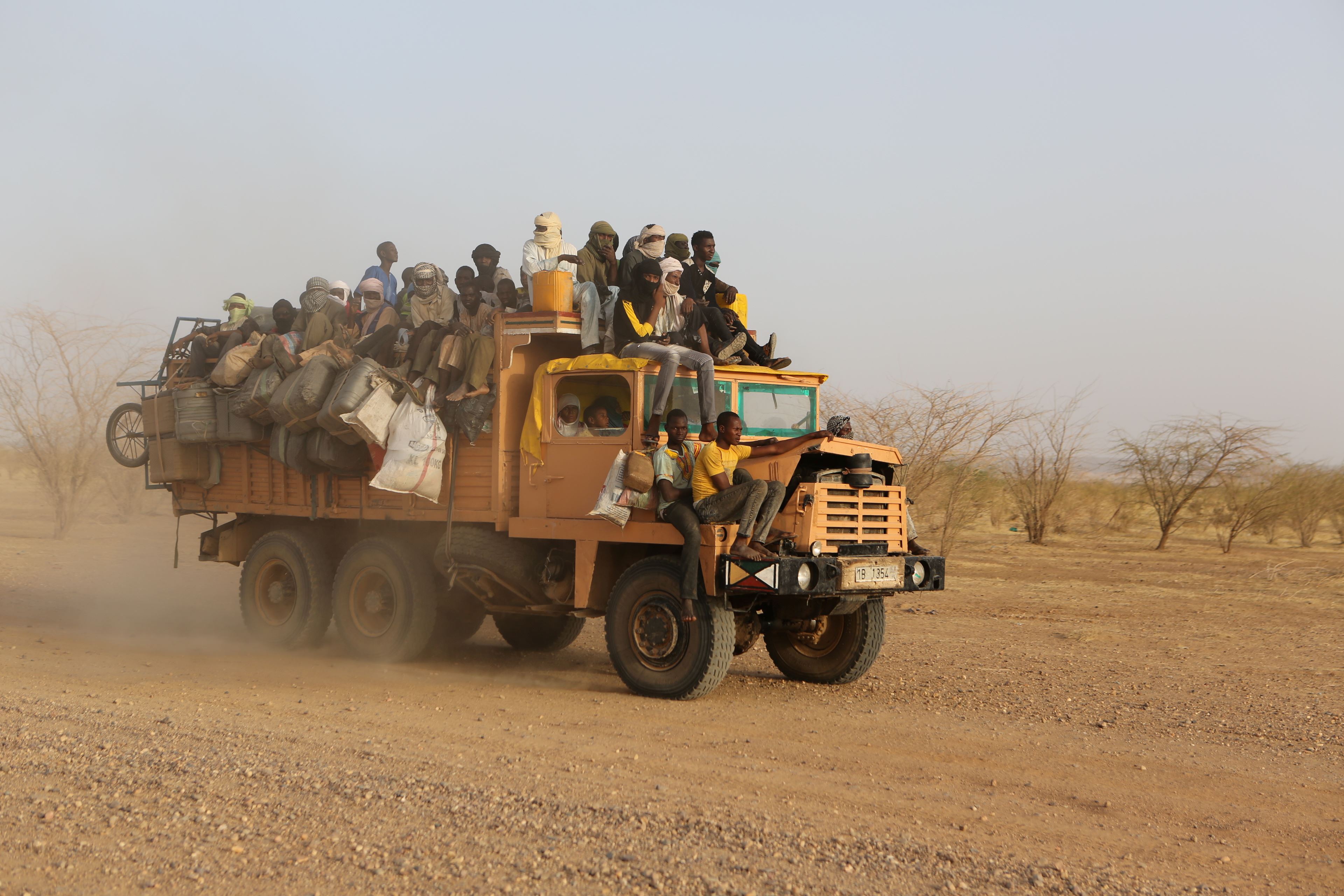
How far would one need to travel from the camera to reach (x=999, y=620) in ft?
43.0

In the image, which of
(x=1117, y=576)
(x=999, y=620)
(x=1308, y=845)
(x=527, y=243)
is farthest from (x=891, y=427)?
(x=1308, y=845)

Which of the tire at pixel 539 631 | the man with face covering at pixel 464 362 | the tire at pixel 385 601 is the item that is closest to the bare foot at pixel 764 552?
the man with face covering at pixel 464 362

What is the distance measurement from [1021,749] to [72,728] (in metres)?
5.47

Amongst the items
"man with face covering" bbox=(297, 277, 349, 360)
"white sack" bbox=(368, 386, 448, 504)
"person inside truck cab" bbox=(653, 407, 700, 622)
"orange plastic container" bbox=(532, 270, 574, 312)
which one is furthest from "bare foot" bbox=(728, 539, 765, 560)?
"man with face covering" bbox=(297, 277, 349, 360)

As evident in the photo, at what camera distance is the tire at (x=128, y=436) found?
12.5 m

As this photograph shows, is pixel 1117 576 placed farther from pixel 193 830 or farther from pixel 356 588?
pixel 193 830

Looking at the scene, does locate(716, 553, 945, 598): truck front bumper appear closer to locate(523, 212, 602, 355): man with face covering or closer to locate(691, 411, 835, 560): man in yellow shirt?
locate(691, 411, 835, 560): man in yellow shirt

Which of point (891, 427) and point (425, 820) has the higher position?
point (891, 427)

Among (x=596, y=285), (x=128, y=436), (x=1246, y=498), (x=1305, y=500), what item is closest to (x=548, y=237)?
(x=596, y=285)

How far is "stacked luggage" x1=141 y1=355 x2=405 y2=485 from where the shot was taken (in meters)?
9.53

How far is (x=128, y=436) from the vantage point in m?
12.7

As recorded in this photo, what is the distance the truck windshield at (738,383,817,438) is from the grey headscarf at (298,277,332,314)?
14.6 feet

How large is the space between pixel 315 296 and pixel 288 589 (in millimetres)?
2825

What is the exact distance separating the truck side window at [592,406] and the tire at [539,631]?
2.80m
